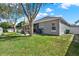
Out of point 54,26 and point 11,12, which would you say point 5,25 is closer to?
point 11,12

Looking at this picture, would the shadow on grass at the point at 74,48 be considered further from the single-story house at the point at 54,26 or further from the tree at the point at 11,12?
the tree at the point at 11,12

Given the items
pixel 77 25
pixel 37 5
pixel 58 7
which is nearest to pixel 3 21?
pixel 37 5

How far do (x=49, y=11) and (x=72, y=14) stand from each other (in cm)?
37

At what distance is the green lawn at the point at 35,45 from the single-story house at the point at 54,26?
92 millimetres

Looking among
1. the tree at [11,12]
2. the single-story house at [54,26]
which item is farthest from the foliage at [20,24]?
the single-story house at [54,26]

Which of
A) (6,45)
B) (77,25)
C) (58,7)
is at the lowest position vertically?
(6,45)

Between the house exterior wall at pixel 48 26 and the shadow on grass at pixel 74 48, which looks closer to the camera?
the shadow on grass at pixel 74 48

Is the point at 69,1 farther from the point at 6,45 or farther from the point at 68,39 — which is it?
the point at 6,45

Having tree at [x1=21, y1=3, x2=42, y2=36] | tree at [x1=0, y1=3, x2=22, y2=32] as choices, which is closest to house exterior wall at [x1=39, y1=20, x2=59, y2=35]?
tree at [x1=21, y1=3, x2=42, y2=36]

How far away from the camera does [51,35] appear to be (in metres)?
4.03

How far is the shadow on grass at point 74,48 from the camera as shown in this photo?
12.6ft

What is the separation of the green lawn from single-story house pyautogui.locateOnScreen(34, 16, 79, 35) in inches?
3.6

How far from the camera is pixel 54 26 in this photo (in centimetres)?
400

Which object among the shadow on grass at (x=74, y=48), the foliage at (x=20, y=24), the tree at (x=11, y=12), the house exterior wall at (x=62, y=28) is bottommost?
the shadow on grass at (x=74, y=48)
